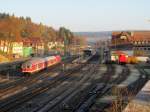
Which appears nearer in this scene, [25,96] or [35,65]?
[25,96]

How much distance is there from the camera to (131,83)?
4669cm

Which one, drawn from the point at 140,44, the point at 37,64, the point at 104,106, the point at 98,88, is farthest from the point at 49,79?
the point at 140,44

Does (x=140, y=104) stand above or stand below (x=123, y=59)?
below

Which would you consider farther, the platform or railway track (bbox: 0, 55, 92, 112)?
railway track (bbox: 0, 55, 92, 112)

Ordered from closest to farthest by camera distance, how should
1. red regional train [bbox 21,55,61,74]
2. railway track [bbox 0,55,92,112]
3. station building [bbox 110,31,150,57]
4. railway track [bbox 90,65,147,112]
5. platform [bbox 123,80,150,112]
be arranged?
platform [bbox 123,80,150,112], railway track [bbox 90,65,147,112], railway track [bbox 0,55,92,112], red regional train [bbox 21,55,61,74], station building [bbox 110,31,150,57]

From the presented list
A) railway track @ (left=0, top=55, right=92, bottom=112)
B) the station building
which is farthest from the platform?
the station building

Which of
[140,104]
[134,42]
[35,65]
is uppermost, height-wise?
[134,42]

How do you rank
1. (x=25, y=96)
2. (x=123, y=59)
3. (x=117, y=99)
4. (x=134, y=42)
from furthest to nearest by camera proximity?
(x=134, y=42) < (x=123, y=59) < (x=25, y=96) < (x=117, y=99)

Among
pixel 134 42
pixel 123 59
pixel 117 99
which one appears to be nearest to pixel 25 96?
pixel 117 99

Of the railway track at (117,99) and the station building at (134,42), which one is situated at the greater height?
the station building at (134,42)

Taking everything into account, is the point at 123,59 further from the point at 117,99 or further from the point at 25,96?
the point at 117,99

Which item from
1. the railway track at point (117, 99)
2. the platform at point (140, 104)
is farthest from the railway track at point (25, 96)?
the platform at point (140, 104)

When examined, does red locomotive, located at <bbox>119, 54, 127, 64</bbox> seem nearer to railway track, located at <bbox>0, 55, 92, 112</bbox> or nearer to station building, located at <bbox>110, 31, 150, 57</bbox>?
station building, located at <bbox>110, 31, 150, 57</bbox>

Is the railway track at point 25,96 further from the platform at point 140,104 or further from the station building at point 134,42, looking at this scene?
the station building at point 134,42
